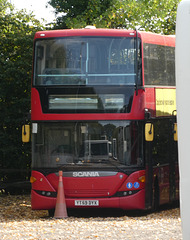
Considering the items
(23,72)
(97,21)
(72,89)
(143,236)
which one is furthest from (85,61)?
(97,21)

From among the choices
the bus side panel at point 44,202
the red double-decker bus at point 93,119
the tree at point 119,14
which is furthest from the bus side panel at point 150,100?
the tree at point 119,14

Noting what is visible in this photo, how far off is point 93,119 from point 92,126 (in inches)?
7.2

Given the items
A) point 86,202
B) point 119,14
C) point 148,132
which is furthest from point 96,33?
point 119,14

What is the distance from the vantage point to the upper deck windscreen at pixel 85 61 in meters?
17.7

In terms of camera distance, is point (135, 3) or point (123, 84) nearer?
point (123, 84)

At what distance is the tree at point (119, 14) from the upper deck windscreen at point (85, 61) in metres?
12.2

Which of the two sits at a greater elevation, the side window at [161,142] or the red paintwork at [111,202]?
the side window at [161,142]

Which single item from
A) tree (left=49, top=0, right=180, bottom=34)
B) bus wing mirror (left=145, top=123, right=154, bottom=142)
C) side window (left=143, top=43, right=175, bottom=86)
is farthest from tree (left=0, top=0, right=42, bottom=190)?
bus wing mirror (left=145, top=123, right=154, bottom=142)

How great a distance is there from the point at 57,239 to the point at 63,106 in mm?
5593

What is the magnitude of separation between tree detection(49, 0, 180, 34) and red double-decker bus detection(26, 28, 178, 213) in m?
12.4

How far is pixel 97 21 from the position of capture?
30.5 meters

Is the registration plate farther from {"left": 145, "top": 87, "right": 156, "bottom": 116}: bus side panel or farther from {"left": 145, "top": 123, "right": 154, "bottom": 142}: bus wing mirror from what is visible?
{"left": 145, "top": 87, "right": 156, "bottom": 116}: bus side panel

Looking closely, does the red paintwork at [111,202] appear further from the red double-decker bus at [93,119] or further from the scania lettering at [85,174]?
the scania lettering at [85,174]

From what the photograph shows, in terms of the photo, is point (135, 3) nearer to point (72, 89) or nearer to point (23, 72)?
point (23, 72)
